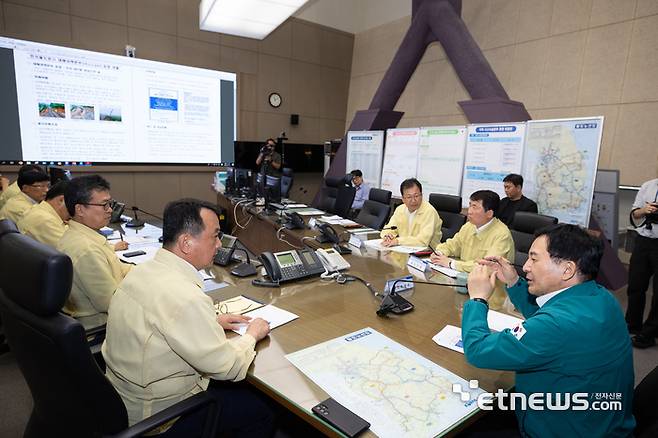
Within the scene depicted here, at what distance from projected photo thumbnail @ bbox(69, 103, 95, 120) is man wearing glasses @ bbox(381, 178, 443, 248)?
4.51m

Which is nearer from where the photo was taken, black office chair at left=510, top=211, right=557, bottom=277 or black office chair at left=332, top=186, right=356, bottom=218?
black office chair at left=510, top=211, right=557, bottom=277

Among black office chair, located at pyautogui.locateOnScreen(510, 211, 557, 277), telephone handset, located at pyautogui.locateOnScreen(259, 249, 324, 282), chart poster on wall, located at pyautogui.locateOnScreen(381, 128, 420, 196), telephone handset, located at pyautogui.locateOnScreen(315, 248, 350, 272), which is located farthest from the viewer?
chart poster on wall, located at pyautogui.locateOnScreen(381, 128, 420, 196)

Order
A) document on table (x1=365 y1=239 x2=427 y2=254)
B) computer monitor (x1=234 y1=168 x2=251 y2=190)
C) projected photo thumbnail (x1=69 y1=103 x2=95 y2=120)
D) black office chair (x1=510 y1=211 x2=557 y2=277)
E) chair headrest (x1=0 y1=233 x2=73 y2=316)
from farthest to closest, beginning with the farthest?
computer monitor (x1=234 y1=168 x2=251 y2=190)
projected photo thumbnail (x1=69 y1=103 x2=95 y2=120)
black office chair (x1=510 y1=211 x2=557 y2=277)
document on table (x1=365 y1=239 x2=427 y2=254)
chair headrest (x1=0 y1=233 x2=73 y2=316)

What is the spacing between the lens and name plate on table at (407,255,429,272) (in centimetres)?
226

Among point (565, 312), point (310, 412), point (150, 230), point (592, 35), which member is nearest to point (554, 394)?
point (565, 312)

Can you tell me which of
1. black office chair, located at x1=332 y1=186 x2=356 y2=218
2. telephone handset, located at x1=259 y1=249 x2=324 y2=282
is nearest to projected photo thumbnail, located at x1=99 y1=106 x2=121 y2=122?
black office chair, located at x1=332 y1=186 x2=356 y2=218

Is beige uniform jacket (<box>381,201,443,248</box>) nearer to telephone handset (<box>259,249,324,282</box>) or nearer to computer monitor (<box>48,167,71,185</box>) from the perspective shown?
telephone handset (<box>259,249,324,282</box>)

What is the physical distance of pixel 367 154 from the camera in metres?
6.37

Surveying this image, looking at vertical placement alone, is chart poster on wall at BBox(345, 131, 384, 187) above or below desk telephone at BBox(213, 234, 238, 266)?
above

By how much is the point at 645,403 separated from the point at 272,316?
135 centimetres

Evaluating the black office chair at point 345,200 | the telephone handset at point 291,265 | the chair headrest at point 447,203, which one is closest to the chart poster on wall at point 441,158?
the black office chair at point 345,200

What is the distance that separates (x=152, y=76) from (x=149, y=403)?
214 inches

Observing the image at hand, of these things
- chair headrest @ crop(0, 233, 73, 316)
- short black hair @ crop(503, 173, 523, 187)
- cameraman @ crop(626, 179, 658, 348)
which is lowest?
cameraman @ crop(626, 179, 658, 348)

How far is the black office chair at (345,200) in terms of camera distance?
4.59 metres
